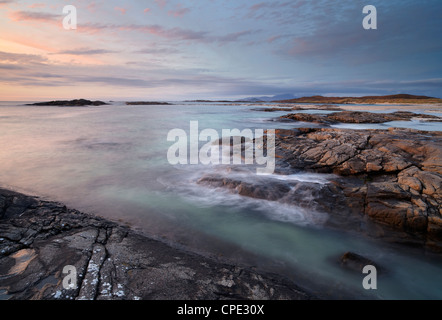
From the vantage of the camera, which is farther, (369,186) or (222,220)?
(369,186)

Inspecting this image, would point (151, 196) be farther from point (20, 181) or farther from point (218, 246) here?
point (20, 181)

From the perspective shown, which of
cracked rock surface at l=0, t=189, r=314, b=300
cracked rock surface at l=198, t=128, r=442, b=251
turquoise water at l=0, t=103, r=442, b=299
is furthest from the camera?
cracked rock surface at l=198, t=128, r=442, b=251

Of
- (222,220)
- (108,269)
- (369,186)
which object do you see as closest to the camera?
(108,269)

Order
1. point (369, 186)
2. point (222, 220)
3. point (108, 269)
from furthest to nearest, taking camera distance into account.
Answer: point (369, 186) → point (222, 220) → point (108, 269)

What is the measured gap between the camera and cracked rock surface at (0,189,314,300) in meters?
2.79

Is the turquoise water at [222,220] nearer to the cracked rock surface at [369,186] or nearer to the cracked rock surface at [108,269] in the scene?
the cracked rock surface at [369,186]

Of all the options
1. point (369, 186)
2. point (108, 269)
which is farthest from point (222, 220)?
point (369, 186)

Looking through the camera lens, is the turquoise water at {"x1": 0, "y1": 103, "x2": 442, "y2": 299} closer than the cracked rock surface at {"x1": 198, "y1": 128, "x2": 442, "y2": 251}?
Yes

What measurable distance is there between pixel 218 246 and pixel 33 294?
2.84 m

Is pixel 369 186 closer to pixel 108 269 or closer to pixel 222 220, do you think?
pixel 222 220

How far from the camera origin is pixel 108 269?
3.13 meters

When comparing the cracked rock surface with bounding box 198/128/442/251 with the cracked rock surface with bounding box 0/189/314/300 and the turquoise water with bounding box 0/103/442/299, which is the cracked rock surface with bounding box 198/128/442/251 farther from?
the cracked rock surface with bounding box 0/189/314/300

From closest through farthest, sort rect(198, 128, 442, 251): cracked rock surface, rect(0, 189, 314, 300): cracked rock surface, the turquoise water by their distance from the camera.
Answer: rect(0, 189, 314, 300): cracked rock surface < the turquoise water < rect(198, 128, 442, 251): cracked rock surface

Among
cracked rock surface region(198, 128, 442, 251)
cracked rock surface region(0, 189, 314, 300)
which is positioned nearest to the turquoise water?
cracked rock surface region(198, 128, 442, 251)
